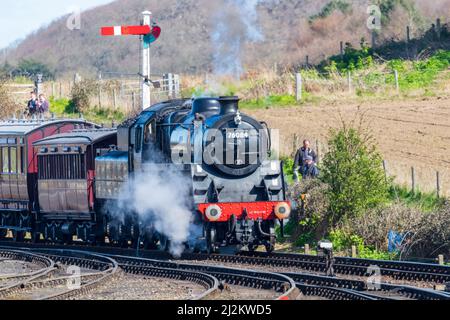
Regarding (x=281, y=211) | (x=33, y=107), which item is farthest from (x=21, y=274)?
(x=33, y=107)

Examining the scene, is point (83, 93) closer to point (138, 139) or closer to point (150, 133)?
point (138, 139)

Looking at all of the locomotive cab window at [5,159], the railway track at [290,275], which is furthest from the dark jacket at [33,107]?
the railway track at [290,275]

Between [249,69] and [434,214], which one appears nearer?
[434,214]

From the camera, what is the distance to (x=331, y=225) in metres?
24.3

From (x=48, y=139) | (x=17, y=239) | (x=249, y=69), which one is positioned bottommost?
(x=17, y=239)

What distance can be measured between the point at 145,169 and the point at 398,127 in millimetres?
14634

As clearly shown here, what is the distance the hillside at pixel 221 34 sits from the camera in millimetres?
26228

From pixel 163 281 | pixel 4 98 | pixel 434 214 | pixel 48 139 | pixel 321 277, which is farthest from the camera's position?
pixel 4 98

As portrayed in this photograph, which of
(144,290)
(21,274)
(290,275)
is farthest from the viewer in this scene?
(21,274)

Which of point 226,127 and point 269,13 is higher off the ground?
point 269,13

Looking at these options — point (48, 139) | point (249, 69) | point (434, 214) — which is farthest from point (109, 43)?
point (434, 214)

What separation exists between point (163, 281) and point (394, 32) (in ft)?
97.7

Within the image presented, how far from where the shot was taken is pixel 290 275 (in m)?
18.5

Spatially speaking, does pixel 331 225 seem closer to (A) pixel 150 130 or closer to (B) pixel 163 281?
(A) pixel 150 130
